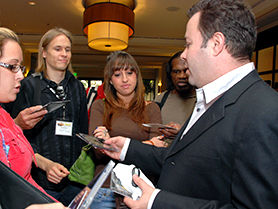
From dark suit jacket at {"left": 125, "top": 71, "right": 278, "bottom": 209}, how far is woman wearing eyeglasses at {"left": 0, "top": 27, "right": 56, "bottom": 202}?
0.68 m

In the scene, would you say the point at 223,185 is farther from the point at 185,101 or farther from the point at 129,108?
the point at 185,101

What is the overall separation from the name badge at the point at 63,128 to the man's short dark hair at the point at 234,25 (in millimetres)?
1352

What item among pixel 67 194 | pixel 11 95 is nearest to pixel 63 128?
pixel 67 194

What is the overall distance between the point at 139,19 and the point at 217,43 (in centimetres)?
621

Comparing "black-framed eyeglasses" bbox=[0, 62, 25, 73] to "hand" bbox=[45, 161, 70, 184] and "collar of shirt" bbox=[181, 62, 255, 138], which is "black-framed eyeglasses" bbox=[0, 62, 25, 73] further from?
"collar of shirt" bbox=[181, 62, 255, 138]

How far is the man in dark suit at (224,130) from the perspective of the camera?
735mm

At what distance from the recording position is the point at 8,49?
1185 millimetres

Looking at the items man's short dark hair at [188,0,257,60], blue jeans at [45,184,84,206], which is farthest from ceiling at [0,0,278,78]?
man's short dark hair at [188,0,257,60]

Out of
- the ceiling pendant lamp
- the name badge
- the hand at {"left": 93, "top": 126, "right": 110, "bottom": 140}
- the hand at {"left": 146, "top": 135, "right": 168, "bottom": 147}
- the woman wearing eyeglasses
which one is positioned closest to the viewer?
the woman wearing eyeglasses

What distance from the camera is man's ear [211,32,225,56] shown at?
0.98 meters

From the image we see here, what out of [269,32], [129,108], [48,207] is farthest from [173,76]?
[269,32]

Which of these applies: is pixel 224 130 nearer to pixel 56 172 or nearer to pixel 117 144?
pixel 117 144

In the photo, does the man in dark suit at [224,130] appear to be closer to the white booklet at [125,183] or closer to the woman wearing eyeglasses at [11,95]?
the white booklet at [125,183]

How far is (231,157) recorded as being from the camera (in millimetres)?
829
